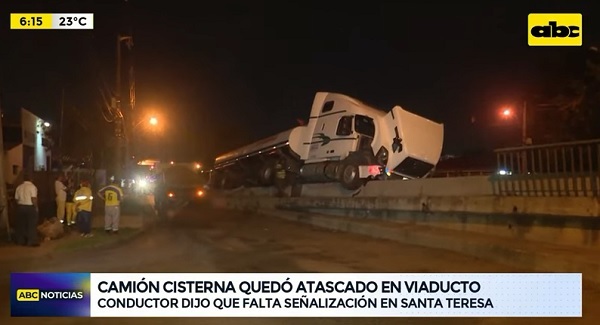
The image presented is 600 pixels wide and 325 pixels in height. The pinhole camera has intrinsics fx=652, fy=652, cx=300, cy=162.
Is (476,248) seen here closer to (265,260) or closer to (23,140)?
(265,260)

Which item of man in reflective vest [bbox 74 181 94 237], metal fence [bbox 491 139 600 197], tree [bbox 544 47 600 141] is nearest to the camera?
metal fence [bbox 491 139 600 197]

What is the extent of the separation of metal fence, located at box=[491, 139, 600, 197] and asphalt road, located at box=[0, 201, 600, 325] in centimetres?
216

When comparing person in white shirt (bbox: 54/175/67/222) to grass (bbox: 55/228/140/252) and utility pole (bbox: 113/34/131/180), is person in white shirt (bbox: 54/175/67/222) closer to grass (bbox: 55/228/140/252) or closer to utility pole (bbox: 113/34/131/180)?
grass (bbox: 55/228/140/252)

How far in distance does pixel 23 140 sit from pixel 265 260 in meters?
32.3

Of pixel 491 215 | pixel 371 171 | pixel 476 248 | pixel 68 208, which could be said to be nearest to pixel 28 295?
pixel 476 248

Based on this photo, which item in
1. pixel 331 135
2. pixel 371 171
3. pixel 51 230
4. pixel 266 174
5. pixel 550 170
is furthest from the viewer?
pixel 266 174

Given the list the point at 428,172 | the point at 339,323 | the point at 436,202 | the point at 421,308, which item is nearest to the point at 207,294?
the point at 339,323

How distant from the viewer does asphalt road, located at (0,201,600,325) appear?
7.61 meters

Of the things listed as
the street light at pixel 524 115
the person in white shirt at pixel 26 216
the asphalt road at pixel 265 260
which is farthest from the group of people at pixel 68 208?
the street light at pixel 524 115

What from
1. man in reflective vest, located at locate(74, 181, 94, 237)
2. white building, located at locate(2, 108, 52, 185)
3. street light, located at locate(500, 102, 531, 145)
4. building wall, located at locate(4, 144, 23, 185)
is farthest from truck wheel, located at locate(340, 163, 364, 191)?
building wall, located at locate(4, 144, 23, 185)

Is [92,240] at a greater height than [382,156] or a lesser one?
lesser

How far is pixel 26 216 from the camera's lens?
1423 cm

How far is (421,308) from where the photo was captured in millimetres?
7598

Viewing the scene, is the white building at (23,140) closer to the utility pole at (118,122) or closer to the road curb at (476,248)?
the utility pole at (118,122)
